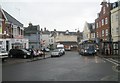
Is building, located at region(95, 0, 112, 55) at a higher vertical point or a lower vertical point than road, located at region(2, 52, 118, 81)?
higher

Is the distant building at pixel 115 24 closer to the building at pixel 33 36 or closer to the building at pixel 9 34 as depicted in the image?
the building at pixel 9 34

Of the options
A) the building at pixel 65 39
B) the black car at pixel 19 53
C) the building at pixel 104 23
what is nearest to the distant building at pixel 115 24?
the building at pixel 104 23

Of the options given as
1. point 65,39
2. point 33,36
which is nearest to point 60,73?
point 33,36

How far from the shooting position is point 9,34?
143 ft

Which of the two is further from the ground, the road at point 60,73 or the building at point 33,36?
the building at point 33,36

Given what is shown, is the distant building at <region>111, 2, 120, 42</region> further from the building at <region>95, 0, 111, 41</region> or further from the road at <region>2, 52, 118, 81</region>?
the road at <region>2, 52, 118, 81</region>

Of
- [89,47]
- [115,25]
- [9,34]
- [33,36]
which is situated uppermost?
[115,25]

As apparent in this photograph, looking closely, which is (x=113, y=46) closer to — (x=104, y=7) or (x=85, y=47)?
(x=85, y=47)

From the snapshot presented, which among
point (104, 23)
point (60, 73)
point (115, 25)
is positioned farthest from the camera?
point (104, 23)

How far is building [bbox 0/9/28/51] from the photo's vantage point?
39609mm

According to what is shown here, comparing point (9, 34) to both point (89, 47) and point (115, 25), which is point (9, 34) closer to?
point (89, 47)

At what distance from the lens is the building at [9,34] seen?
39.6m

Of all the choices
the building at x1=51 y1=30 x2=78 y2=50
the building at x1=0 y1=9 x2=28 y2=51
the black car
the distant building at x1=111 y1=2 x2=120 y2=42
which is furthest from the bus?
the building at x1=51 y1=30 x2=78 y2=50

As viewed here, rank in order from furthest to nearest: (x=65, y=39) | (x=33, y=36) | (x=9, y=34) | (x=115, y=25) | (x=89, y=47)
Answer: (x=65, y=39), (x=33, y=36), (x=115, y=25), (x=89, y=47), (x=9, y=34)
